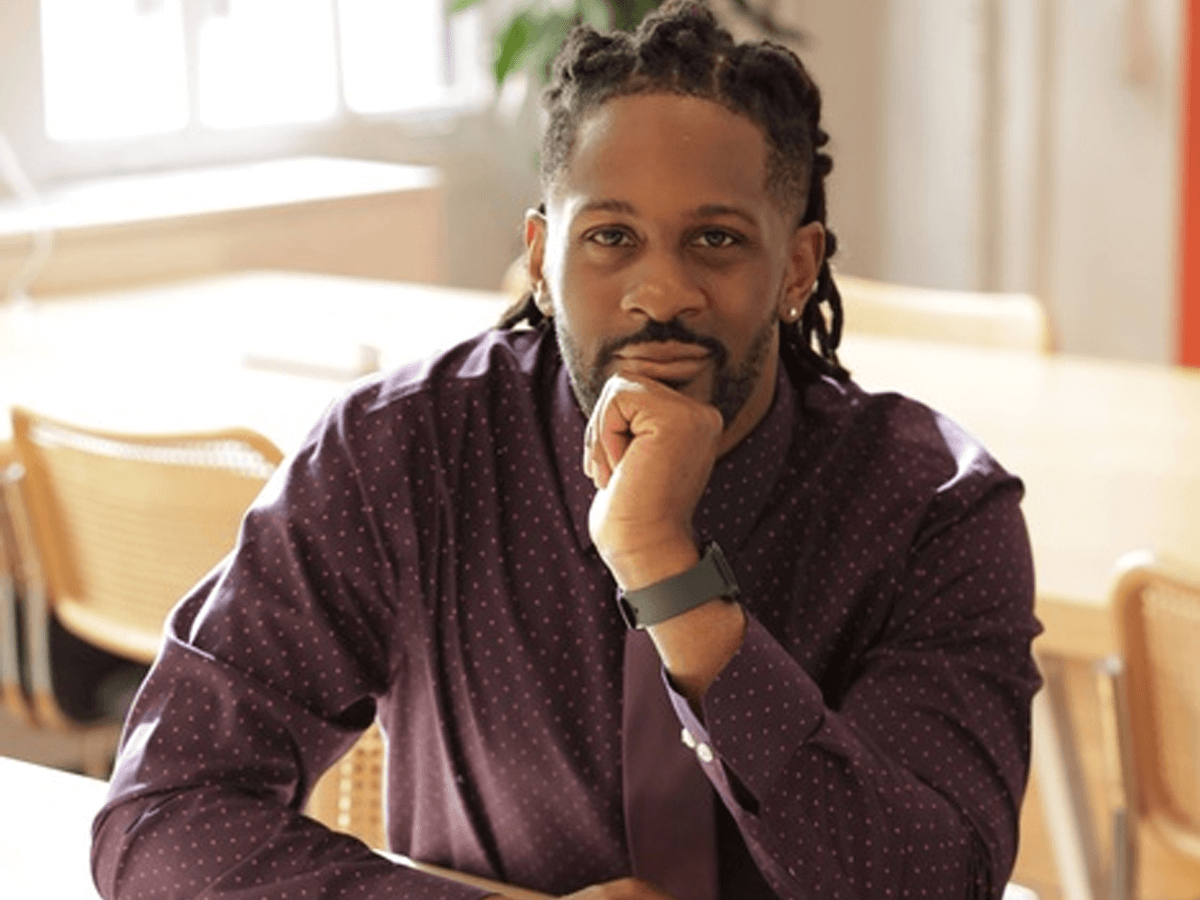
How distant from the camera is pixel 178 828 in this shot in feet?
4.39

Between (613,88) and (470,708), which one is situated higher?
(613,88)

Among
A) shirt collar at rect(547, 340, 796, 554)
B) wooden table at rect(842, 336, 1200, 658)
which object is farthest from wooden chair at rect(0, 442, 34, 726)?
shirt collar at rect(547, 340, 796, 554)

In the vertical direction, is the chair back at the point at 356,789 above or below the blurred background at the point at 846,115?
below

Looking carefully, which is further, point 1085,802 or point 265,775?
point 1085,802

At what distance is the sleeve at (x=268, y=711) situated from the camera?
1.33 metres

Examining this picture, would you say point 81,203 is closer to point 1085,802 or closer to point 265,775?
point 1085,802

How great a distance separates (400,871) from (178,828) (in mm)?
135

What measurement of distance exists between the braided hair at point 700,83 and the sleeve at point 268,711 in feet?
0.88

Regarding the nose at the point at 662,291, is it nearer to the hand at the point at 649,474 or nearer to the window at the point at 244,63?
the hand at the point at 649,474

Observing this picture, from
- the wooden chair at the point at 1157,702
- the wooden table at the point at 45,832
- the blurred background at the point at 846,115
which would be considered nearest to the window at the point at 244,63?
the blurred background at the point at 846,115

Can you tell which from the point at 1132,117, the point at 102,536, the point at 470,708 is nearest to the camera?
the point at 470,708

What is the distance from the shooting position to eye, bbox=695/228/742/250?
1343 millimetres

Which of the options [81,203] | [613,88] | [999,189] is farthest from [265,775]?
[999,189]

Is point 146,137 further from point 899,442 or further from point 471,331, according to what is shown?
point 899,442
